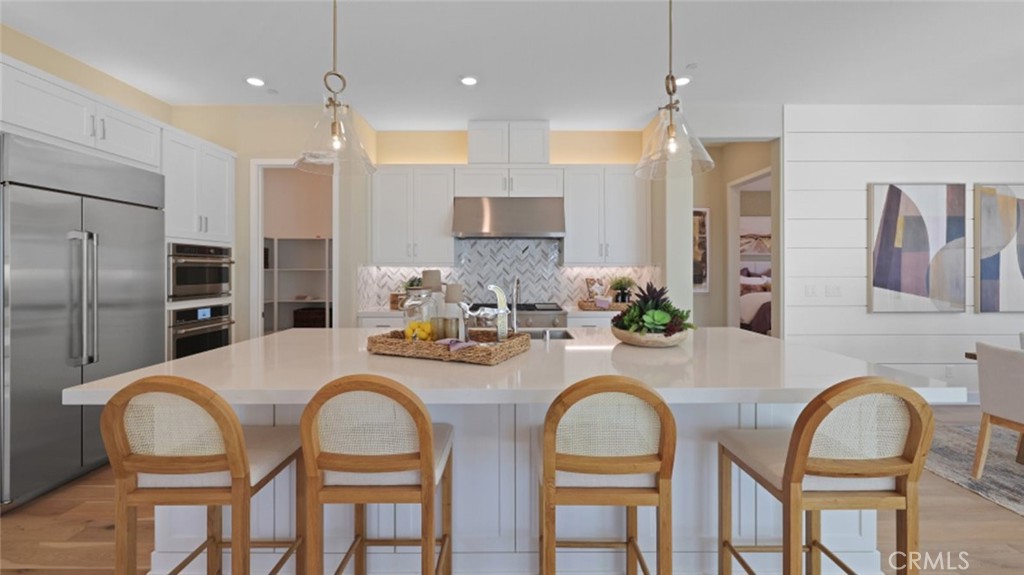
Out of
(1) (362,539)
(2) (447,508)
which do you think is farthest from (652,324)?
(1) (362,539)

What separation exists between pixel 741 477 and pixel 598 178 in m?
3.34

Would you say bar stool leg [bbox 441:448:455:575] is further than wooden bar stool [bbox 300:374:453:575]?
Yes

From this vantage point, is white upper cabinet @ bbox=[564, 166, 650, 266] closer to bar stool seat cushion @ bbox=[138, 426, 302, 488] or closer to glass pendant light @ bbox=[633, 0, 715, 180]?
glass pendant light @ bbox=[633, 0, 715, 180]

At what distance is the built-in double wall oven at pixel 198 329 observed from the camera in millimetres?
3406

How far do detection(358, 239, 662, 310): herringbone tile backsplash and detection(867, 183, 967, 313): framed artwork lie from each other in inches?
80.7

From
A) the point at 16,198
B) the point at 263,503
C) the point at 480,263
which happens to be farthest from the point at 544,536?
the point at 480,263

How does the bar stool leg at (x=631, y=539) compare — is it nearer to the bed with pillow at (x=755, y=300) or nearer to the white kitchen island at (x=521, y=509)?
the white kitchen island at (x=521, y=509)

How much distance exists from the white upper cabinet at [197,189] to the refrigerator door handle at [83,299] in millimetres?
728

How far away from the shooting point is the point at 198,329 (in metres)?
3.64

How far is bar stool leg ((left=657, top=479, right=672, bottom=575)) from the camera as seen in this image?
1.31 metres

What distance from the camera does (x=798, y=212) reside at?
14.0 feet

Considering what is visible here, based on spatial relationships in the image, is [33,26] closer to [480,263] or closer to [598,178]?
[480,263]

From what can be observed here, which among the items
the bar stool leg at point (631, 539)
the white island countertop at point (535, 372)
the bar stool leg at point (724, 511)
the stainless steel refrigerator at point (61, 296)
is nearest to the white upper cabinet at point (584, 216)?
the white island countertop at point (535, 372)

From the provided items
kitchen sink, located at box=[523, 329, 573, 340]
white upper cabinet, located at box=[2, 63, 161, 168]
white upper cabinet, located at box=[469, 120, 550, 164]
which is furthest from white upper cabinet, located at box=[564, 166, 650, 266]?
white upper cabinet, located at box=[2, 63, 161, 168]
